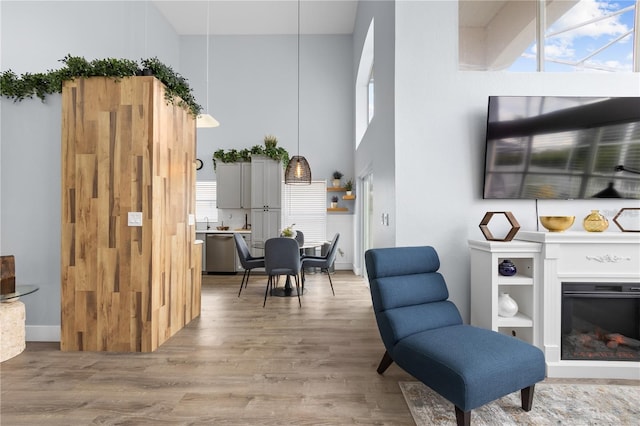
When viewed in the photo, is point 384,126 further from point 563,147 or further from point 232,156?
point 232,156

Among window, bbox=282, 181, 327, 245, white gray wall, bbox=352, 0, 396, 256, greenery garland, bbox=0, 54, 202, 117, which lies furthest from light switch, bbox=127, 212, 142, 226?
window, bbox=282, 181, 327, 245

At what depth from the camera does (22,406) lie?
2049 millimetres

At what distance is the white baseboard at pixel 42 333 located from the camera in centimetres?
312

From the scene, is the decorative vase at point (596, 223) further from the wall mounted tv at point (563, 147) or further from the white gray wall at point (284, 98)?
the white gray wall at point (284, 98)

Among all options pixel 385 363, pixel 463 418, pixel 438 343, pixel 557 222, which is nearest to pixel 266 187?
pixel 385 363

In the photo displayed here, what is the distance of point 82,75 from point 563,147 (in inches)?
162

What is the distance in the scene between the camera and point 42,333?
3117 millimetres

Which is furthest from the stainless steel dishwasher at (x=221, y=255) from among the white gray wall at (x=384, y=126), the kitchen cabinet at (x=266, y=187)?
the white gray wall at (x=384, y=126)

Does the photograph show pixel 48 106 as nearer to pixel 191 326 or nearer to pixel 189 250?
pixel 189 250

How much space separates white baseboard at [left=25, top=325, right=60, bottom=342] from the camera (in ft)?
10.2

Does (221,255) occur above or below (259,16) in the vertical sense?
below

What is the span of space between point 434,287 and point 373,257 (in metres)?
0.56

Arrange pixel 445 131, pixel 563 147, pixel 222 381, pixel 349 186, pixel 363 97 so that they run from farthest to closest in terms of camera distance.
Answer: pixel 349 186, pixel 363 97, pixel 445 131, pixel 563 147, pixel 222 381

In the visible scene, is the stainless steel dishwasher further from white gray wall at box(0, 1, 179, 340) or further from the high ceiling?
the high ceiling
